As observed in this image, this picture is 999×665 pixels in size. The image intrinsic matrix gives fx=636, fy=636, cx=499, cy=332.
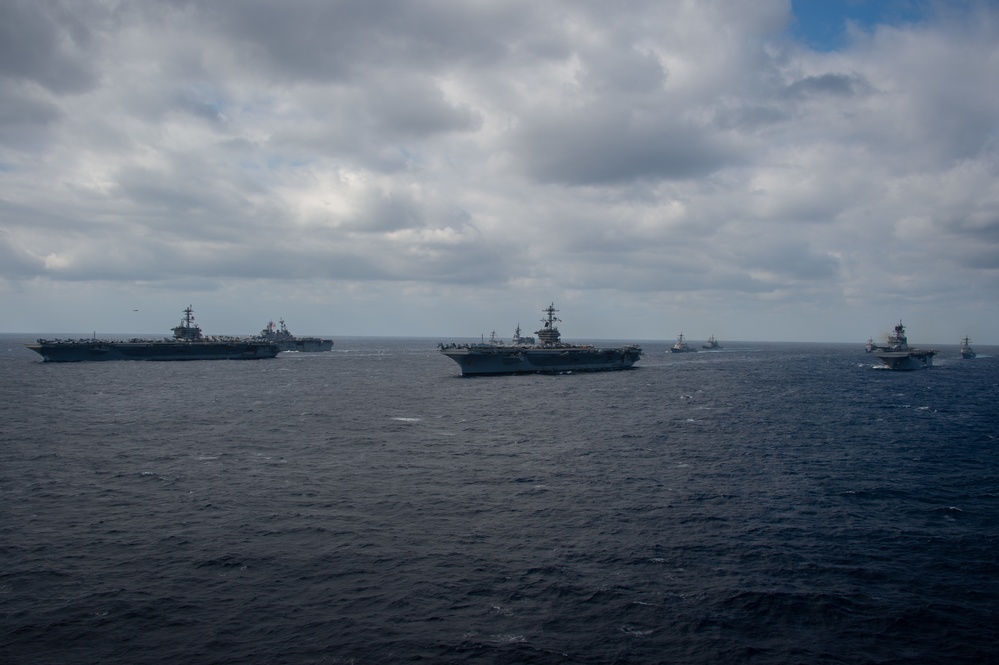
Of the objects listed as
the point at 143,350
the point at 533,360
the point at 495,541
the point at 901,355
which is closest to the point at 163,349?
the point at 143,350

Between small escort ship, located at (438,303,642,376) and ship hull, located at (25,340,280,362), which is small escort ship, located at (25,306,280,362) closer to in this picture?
ship hull, located at (25,340,280,362)

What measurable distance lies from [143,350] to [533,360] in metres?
87.8

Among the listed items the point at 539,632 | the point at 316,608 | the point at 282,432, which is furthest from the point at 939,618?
the point at 282,432

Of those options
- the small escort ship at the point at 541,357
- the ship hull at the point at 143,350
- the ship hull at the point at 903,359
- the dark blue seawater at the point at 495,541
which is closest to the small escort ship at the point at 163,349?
the ship hull at the point at 143,350

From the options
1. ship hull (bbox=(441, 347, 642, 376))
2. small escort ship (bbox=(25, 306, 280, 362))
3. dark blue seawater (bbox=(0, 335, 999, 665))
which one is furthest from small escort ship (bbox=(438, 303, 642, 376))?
small escort ship (bbox=(25, 306, 280, 362))

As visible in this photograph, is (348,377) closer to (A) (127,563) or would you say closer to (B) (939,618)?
(A) (127,563)

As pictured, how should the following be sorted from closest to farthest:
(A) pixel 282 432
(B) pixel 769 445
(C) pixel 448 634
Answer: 1. (C) pixel 448 634
2. (B) pixel 769 445
3. (A) pixel 282 432

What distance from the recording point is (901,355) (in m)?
125

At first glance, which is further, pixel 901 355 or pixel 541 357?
pixel 901 355

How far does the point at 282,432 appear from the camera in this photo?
51250mm

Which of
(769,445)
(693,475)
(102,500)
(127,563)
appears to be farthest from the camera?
(769,445)

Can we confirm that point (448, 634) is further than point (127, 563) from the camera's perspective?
No

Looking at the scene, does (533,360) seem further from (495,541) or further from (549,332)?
(495,541)

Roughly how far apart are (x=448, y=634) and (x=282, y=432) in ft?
119
